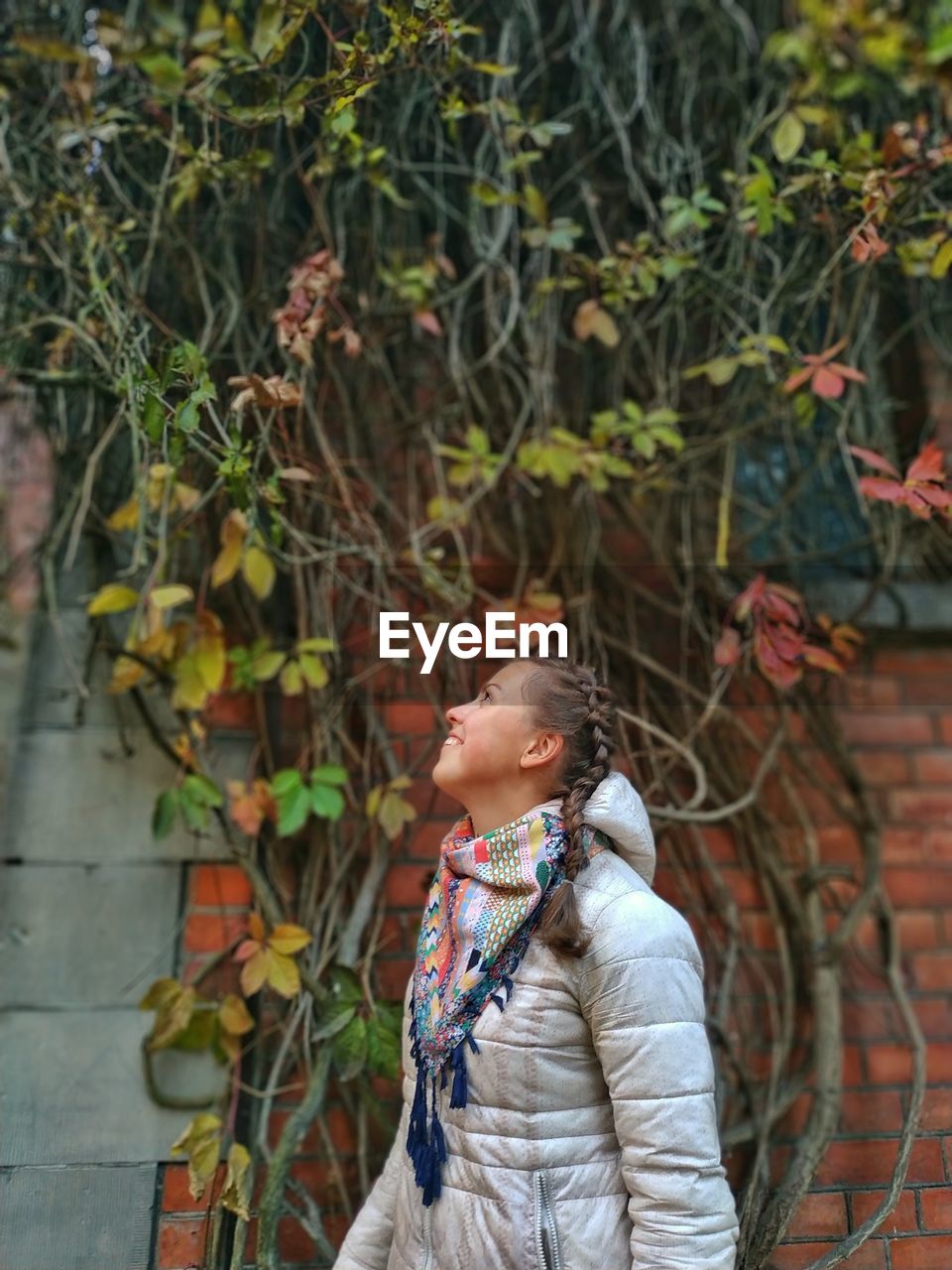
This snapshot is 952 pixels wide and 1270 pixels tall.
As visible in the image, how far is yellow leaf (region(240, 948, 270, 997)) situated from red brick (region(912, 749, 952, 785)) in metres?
1.42

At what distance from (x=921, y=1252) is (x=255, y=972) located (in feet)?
3.69

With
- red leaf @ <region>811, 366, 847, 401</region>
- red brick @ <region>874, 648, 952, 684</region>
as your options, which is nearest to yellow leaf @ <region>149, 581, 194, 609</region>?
red leaf @ <region>811, 366, 847, 401</region>

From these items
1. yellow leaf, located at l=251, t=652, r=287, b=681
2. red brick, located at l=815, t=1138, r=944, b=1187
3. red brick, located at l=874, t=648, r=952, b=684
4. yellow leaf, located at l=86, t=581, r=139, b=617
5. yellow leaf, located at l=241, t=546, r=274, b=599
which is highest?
yellow leaf, located at l=241, t=546, r=274, b=599

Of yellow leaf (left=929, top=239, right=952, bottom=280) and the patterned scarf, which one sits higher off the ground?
yellow leaf (left=929, top=239, right=952, bottom=280)

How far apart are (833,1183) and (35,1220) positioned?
4.21 feet

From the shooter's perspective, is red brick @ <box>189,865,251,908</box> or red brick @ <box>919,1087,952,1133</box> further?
red brick @ <box>189,865,251,908</box>

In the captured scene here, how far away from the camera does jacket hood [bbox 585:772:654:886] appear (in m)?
1.25

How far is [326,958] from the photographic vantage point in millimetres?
1759

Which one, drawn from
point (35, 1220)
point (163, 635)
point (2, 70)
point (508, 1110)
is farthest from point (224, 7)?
point (35, 1220)

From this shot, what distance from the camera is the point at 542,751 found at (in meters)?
1.30

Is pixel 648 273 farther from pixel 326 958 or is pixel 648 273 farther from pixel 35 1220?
pixel 35 1220

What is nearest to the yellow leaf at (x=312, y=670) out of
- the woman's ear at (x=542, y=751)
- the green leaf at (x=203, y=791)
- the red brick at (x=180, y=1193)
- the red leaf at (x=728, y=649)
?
the green leaf at (x=203, y=791)

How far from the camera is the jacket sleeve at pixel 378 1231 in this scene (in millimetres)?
1374

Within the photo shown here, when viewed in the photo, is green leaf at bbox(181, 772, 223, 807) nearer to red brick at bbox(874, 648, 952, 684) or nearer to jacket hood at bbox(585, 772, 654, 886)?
jacket hood at bbox(585, 772, 654, 886)
